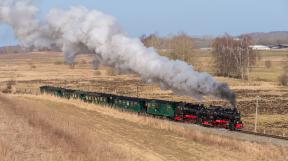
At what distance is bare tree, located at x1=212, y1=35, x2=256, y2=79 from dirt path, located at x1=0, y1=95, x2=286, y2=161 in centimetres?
10601

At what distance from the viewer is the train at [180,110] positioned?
47.1 metres

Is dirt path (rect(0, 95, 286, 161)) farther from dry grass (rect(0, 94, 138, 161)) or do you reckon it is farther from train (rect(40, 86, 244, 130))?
train (rect(40, 86, 244, 130))

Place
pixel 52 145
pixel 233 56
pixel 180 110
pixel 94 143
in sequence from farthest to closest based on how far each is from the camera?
pixel 233 56 < pixel 180 110 < pixel 94 143 < pixel 52 145

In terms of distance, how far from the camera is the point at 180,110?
168 feet

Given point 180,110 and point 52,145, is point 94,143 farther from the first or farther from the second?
point 180,110

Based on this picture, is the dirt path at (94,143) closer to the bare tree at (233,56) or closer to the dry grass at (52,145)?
the dry grass at (52,145)

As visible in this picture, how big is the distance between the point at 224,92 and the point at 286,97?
52123mm

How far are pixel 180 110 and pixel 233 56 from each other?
98852 mm

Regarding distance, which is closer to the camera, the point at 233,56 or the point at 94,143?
the point at 94,143

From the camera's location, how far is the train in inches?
1853

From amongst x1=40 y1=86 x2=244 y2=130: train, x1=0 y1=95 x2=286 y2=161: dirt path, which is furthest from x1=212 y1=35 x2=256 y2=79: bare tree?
x1=0 y1=95 x2=286 y2=161: dirt path

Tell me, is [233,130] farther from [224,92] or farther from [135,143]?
[135,143]

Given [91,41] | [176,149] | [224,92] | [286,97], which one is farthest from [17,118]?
[286,97]

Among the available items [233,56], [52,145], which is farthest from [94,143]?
[233,56]
